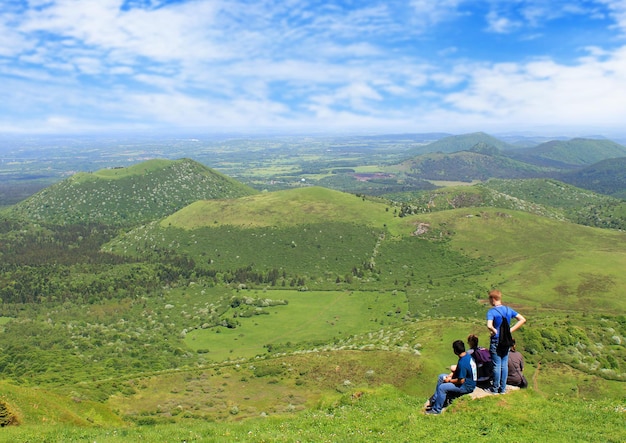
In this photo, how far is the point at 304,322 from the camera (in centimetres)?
14450

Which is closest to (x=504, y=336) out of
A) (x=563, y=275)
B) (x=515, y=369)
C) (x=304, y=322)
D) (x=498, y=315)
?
(x=498, y=315)

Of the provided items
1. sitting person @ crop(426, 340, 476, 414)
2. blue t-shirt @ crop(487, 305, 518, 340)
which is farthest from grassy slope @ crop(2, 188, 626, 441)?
blue t-shirt @ crop(487, 305, 518, 340)

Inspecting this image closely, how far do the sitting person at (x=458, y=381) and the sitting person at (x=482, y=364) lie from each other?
53 cm

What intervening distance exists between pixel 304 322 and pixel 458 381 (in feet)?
399

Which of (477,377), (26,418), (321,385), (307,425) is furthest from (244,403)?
(477,377)

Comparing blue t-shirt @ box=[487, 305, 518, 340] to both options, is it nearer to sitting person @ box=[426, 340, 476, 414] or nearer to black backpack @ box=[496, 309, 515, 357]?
black backpack @ box=[496, 309, 515, 357]

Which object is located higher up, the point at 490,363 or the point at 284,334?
the point at 490,363

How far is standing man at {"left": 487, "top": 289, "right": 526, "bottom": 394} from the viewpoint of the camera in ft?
79.2

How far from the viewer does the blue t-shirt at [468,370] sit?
2547cm

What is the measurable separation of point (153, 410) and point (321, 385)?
95.2 ft

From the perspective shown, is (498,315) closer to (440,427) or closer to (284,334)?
(440,427)

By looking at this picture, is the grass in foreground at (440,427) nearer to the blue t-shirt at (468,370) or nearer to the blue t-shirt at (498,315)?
the blue t-shirt at (468,370)

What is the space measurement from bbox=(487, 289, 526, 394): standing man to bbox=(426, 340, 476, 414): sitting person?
1675 millimetres

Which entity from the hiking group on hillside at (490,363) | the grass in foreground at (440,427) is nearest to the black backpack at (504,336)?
the hiking group on hillside at (490,363)
